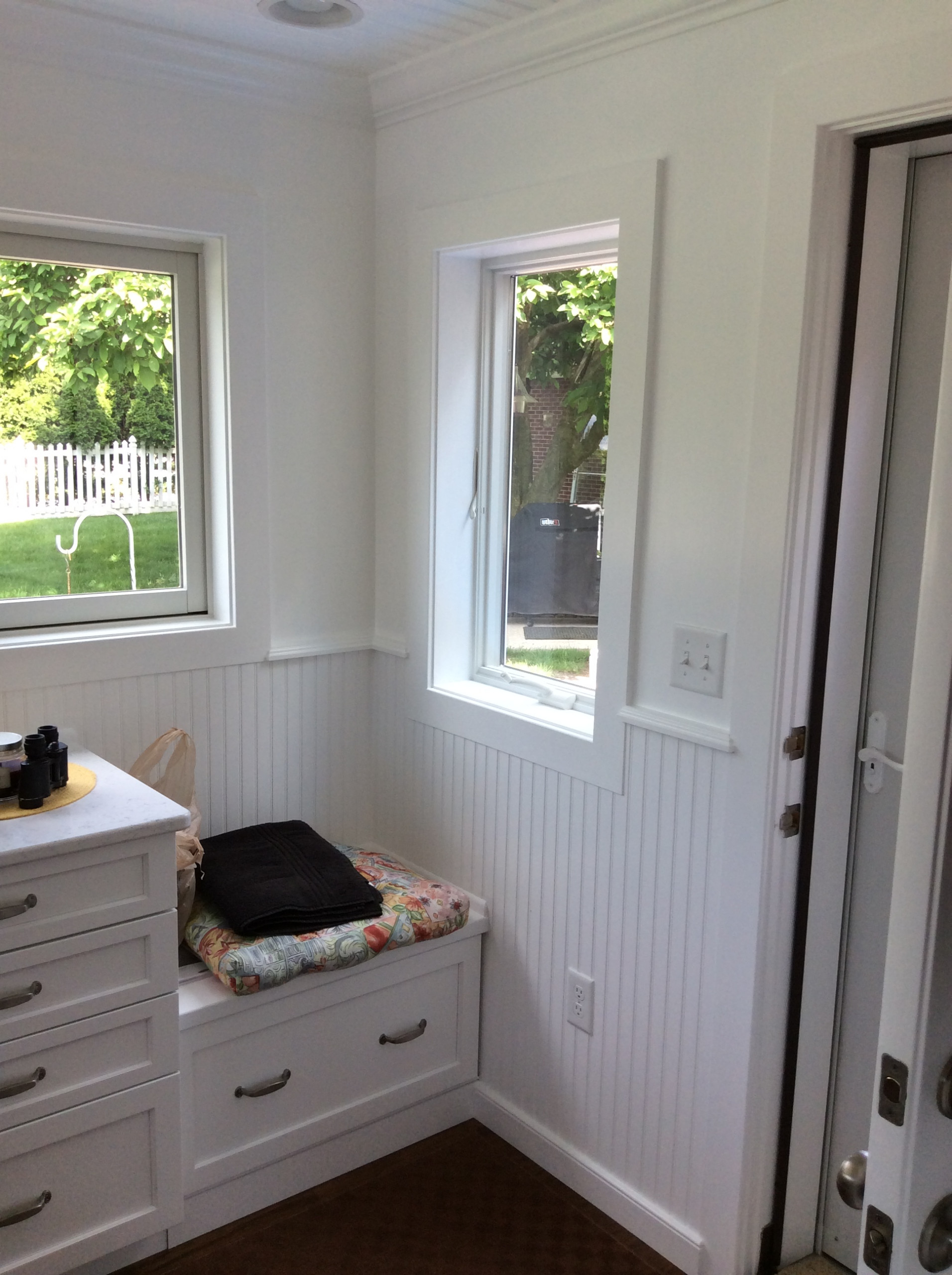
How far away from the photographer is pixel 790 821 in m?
1.85

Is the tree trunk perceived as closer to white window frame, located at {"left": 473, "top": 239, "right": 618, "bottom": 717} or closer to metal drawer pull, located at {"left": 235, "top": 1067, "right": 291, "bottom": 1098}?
white window frame, located at {"left": 473, "top": 239, "right": 618, "bottom": 717}

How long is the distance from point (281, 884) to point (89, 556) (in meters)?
0.83

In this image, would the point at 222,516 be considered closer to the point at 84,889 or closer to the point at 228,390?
the point at 228,390

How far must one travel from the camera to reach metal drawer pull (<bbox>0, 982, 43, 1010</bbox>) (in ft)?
5.66

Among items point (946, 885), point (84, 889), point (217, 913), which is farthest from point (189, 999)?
point (946, 885)

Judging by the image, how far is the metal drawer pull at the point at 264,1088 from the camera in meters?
2.13

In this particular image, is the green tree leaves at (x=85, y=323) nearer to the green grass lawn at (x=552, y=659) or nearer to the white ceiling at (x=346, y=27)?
the white ceiling at (x=346, y=27)

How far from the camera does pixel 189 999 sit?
6.75ft

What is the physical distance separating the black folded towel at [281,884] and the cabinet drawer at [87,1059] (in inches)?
11.0

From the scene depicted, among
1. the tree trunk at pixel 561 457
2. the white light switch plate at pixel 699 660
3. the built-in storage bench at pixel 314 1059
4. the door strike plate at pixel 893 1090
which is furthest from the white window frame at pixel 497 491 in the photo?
the door strike plate at pixel 893 1090

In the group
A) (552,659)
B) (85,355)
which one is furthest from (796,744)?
(85,355)

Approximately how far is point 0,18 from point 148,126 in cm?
31

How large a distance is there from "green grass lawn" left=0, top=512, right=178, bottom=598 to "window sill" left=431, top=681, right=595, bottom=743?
69 centimetres

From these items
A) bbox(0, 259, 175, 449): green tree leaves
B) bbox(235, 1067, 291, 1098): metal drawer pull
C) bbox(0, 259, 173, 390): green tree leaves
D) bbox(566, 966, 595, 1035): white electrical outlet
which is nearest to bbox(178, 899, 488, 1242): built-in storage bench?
bbox(235, 1067, 291, 1098): metal drawer pull
